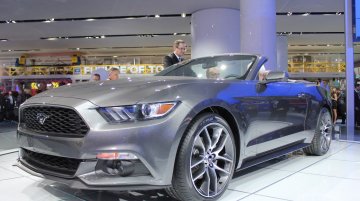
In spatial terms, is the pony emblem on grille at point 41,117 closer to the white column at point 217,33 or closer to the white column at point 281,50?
the white column at point 217,33

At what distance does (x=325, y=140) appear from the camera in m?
4.48

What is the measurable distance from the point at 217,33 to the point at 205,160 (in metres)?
7.71

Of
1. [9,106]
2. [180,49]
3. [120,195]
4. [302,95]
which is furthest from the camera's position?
[9,106]

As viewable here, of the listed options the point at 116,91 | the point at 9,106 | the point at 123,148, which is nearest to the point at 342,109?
the point at 116,91

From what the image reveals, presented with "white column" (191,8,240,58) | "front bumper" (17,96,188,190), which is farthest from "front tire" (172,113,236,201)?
"white column" (191,8,240,58)

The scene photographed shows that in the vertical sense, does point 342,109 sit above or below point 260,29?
below

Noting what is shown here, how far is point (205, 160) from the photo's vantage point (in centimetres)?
258

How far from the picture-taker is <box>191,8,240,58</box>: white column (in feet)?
32.3

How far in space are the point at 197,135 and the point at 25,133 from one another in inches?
52.7

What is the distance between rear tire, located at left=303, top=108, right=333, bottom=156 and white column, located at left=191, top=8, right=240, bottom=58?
5.54m

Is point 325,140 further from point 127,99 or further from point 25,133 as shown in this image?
point 25,133

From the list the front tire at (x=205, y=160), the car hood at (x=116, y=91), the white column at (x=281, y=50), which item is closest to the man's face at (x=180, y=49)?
the car hood at (x=116, y=91)

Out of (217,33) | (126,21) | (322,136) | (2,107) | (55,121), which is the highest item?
(126,21)

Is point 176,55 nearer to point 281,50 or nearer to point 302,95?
point 302,95
